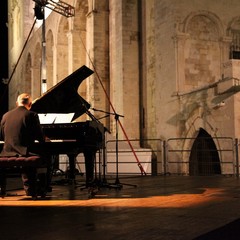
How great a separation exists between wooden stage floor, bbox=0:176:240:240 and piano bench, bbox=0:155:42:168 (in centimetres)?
47

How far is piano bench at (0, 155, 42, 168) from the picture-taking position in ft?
21.0

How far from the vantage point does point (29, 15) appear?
123 feet

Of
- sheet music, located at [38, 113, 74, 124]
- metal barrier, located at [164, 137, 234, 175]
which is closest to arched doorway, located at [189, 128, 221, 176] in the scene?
metal barrier, located at [164, 137, 234, 175]

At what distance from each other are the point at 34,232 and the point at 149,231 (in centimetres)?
92

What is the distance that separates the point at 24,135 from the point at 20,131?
84 millimetres

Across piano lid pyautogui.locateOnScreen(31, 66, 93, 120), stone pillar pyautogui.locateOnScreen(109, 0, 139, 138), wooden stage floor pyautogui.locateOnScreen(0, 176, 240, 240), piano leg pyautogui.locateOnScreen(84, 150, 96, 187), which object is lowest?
wooden stage floor pyautogui.locateOnScreen(0, 176, 240, 240)

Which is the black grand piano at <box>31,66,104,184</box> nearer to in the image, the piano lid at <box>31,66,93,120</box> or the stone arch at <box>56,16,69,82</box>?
the piano lid at <box>31,66,93,120</box>

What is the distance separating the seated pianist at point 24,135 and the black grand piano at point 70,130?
288 millimetres

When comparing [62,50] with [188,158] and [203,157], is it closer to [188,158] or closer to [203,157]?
[203,157]

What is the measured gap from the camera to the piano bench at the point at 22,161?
6406 millimetres

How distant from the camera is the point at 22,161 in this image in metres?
6.41

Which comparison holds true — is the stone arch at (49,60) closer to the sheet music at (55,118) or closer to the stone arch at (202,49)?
the stone arch at (202,49)

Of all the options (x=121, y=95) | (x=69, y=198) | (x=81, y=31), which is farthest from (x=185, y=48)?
(x=69, y=198)

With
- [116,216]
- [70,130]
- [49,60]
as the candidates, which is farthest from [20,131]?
[49,60]
